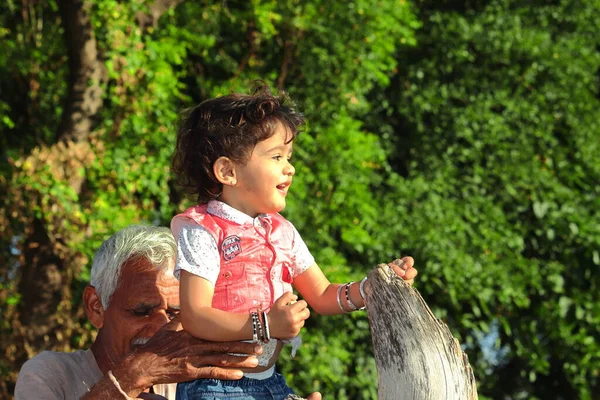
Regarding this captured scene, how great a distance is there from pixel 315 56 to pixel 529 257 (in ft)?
9.12

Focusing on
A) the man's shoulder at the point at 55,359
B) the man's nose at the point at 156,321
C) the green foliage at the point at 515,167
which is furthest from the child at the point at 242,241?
the green foliage at the point at 515,167

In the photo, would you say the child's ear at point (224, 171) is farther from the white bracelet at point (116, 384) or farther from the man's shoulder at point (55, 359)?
the man's shoulder at point (55, 359)

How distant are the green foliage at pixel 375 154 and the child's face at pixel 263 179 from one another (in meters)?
4.27

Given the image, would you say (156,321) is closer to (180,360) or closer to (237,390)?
(180,360)

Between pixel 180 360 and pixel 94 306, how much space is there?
92 cm

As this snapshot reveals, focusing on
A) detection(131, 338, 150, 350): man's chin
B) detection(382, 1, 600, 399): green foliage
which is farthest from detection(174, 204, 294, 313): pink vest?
detection(382, 1, 600, 399): green foliage

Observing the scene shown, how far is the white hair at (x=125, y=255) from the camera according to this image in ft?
12.7

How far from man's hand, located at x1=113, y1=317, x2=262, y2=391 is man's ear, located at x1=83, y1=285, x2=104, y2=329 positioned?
0.43 metres

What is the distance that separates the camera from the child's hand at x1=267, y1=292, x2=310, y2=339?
9.36ft

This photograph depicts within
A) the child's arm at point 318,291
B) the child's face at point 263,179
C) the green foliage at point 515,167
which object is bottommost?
the green foliage at point 515,167

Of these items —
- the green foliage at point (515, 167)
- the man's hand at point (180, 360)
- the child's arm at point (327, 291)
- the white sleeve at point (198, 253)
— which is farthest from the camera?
the green foliage at point (515, 167)

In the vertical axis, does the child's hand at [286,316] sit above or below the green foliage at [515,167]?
above

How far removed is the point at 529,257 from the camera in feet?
30.5

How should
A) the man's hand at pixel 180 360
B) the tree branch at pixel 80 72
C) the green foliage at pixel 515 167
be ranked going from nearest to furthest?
1. the man's hand at pixel 180 360
2. the tree branch at pixel 80 72
3. the green foliage at pixel 515 167
